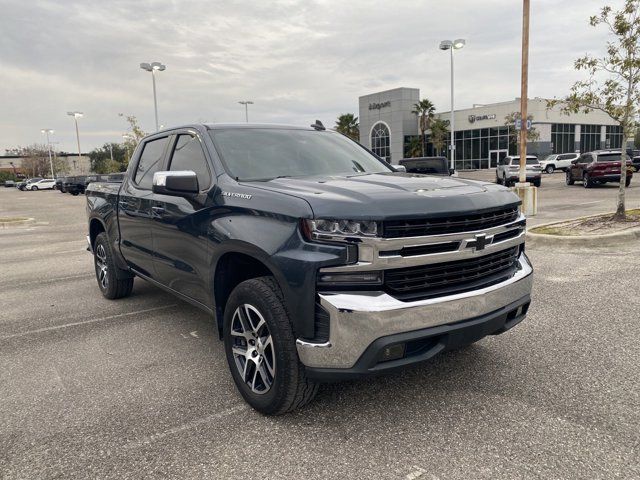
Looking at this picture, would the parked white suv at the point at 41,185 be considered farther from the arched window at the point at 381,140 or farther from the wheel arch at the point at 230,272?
the wheel arch at the point at 230,272

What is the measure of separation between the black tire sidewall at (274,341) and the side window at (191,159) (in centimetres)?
98

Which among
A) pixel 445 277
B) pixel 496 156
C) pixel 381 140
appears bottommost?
pixel 445 277

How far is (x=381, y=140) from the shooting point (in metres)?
63.7

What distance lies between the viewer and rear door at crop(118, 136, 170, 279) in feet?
15.4

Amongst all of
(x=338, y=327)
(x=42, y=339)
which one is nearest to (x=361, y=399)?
(x=338, y=327)

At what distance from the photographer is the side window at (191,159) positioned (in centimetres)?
384

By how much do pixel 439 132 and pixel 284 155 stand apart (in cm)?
5566

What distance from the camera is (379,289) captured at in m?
2.76

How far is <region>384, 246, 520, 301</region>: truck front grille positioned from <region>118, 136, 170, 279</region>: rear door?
2.63m

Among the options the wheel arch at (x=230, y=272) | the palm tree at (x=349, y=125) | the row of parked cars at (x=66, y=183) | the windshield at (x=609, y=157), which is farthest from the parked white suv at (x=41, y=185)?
the wheel arch at (x=230, y=272)

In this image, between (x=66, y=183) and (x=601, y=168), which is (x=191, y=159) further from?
(x=66, y=183)

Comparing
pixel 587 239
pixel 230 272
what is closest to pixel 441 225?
pixel 230 272

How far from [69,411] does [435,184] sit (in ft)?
9.29

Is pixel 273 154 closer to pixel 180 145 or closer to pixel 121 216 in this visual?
pixel 180 145
